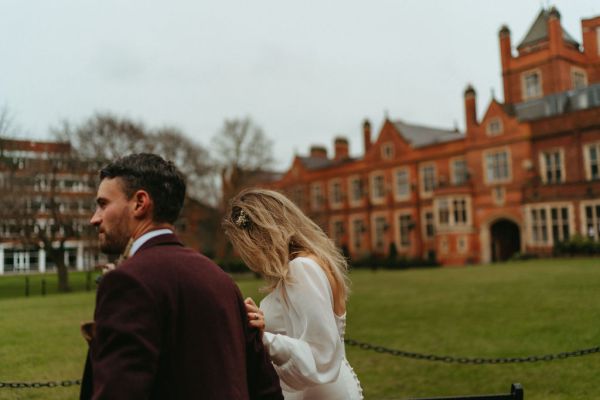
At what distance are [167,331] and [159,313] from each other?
0.30 feet

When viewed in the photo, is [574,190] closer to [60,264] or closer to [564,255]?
[564,255]

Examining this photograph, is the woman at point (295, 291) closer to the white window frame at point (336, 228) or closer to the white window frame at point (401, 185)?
the white window frame at point (401, 185)

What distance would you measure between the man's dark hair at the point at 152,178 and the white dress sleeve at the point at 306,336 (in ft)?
2.28

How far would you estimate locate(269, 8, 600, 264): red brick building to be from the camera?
2780 cm

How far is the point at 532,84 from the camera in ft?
111

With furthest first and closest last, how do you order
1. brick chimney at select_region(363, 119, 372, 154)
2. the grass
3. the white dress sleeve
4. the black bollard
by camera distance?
brick chimney at select_region(363, 119, 372, 154) < the black bollard < the grass < the white dress sleeve

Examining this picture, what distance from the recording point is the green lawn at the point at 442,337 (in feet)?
21.6

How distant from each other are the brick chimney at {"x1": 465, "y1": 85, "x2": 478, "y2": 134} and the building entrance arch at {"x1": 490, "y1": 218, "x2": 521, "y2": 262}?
622 cm

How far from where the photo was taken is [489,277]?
56.7 feet

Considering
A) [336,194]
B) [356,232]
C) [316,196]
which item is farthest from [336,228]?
[316,196]

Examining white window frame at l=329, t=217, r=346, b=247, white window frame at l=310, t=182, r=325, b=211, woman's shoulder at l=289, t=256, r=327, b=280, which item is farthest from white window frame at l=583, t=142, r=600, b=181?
woman's shoulder at l=289, t=256, r=327, b=280

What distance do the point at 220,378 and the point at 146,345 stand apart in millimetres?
324

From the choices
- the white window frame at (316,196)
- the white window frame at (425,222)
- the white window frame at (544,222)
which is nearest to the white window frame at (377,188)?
the white window frame at (425,222)

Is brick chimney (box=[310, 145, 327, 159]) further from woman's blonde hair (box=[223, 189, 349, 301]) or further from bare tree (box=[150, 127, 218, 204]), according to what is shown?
woman's blonde hair (box=[223, 189, 349, 301])
